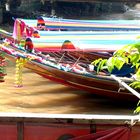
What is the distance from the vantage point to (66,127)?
400 cm

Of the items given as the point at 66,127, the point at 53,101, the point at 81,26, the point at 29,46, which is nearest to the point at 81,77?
the point at 53,101

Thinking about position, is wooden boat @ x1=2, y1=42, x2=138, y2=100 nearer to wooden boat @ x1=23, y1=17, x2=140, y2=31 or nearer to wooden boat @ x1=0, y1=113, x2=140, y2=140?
wooden boat @ x1=23, y1=17, x2=140, y2=31

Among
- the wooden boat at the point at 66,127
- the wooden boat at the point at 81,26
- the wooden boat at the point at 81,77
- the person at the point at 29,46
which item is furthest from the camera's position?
the wooden boat at the point at 81,26

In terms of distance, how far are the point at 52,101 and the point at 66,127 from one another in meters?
8.07

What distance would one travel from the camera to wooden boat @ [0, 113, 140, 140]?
393 cm

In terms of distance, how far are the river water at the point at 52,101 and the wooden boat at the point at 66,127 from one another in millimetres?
6693

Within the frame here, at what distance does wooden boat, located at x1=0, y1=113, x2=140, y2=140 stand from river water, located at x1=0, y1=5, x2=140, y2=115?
669 cm

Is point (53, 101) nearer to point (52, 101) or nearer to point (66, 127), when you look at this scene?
point (52, 101)

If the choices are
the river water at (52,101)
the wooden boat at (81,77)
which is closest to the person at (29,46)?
the wooden boat at (81,77)

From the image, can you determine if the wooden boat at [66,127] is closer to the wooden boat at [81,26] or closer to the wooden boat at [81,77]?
the wooden boat at [81,77]

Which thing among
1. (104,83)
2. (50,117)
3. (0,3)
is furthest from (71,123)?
(0,3)

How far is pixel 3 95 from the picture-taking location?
41.1ft

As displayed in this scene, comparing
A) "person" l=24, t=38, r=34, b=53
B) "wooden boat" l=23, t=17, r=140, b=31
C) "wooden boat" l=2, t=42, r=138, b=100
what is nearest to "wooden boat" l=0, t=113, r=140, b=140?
"wooden boat" l=2, t=42, r=138, b=100

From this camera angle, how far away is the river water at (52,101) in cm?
1115
